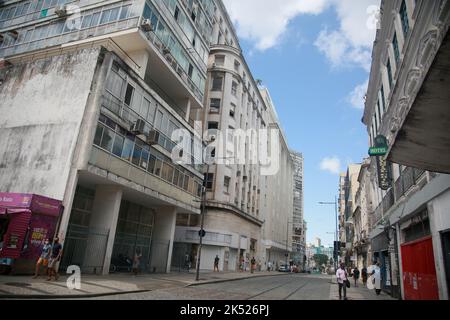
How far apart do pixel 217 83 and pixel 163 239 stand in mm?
23323

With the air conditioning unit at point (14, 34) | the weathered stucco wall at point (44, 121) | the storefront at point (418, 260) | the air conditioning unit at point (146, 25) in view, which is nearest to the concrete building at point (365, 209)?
the storefront at point (418, 260)

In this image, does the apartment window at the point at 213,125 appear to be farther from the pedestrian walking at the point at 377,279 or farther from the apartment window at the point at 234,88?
the pedestrian walking at the point at 377,279

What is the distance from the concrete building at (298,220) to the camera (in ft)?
344

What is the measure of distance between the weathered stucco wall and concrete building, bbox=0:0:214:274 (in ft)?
0.22

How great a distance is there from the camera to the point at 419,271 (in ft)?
43.5

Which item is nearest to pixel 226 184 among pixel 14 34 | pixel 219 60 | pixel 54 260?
pixel 219 60

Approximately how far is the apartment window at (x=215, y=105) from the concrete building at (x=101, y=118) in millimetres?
11096

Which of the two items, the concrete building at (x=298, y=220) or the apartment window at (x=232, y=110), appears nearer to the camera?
the apartment window at (x=232, y=110)

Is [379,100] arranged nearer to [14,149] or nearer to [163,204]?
[163,204]

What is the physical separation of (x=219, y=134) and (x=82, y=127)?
23.3 m

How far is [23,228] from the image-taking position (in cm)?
1331

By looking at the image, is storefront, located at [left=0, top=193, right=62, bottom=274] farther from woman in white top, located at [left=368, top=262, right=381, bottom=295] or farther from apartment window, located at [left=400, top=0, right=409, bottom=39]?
woman in white top, located at [left=368, top=262, right=381, bottom=295]

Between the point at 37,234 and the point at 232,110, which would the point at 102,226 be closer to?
the point at 37,234
